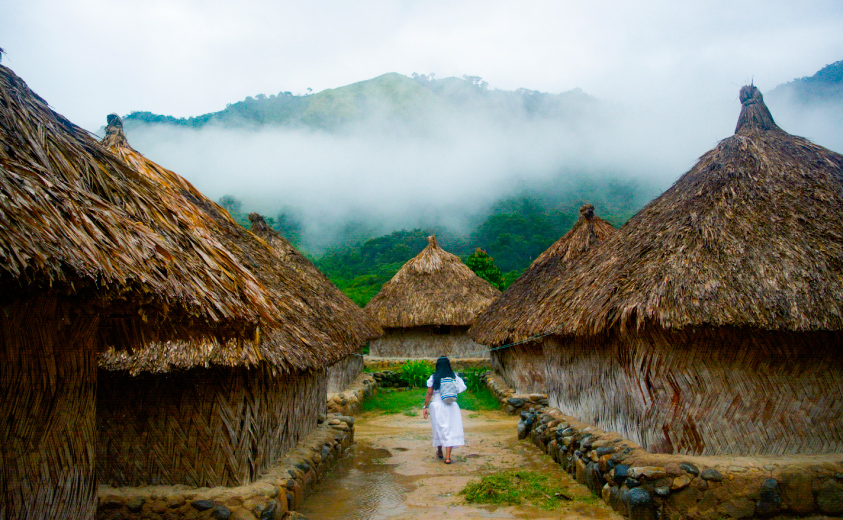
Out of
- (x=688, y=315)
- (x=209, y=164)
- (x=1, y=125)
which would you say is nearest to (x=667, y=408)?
(x=688, y=315)

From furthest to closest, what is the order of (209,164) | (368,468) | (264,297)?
1. (209,164)
2. (368,468)
3. (264,297)

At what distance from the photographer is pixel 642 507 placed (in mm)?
4766

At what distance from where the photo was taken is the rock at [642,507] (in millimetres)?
4758

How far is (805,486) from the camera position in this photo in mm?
4766

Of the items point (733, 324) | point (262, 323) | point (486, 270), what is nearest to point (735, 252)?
point (733, 324)

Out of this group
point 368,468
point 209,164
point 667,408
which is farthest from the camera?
point 209,164

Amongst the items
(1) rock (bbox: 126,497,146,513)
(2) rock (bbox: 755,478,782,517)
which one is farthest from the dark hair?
(1) rock (bbox: 126,497,146,513)

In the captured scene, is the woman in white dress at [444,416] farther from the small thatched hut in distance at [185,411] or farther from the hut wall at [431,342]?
the hut wall at [431,342]

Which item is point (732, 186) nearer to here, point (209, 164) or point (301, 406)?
point (301, 406)

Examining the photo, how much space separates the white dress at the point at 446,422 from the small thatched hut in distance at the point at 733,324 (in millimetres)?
2044

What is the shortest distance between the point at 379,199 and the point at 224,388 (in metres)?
53.8

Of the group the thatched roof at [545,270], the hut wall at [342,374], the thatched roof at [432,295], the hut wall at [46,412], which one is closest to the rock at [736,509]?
the hut wall at [46,412]

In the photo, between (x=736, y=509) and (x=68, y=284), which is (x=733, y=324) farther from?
(x=68, y=284)

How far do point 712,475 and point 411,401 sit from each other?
9522 mm
